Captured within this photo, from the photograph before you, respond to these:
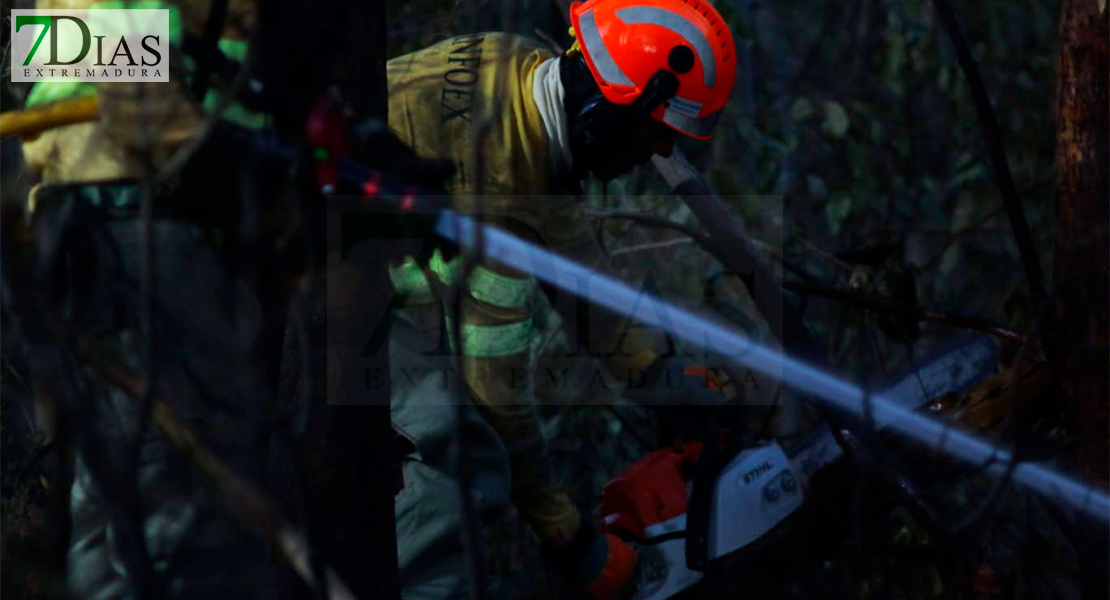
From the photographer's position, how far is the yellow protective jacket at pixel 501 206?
9.89 feet

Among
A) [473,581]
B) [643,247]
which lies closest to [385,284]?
[473,581]

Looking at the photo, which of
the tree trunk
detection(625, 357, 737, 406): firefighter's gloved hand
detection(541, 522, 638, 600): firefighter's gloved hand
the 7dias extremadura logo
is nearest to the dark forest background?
the tree trunk

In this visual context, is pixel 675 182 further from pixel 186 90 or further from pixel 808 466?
pixel 186 90

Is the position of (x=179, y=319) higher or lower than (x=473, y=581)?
higher

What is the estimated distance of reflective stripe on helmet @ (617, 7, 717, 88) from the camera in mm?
3178

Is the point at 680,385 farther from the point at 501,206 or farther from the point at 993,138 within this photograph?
the point at 993,138

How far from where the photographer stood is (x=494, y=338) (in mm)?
3031

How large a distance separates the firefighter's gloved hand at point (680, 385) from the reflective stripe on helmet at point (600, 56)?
730 millimetres

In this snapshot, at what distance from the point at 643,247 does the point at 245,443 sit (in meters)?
3.35

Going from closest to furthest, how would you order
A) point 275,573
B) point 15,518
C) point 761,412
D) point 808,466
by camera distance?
point 275,573, point 15,518, point 808,466, point 761,412

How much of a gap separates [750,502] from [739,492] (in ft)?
0.12

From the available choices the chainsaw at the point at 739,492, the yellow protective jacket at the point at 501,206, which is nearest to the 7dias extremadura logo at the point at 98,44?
the yellow protective jacket at the point at 501,206

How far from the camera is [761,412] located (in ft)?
15.0

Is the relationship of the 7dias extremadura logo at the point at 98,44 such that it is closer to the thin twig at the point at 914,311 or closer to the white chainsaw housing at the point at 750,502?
the white chainsaw housing at the point at 750,502
